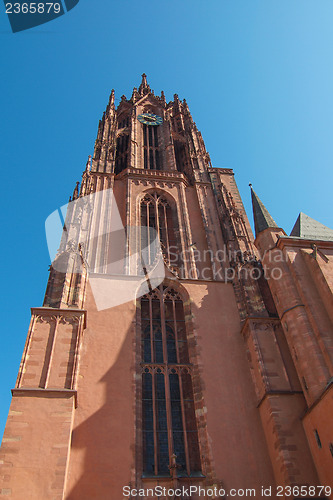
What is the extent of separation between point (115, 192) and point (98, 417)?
1208 centimetres

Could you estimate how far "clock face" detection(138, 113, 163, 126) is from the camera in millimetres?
28205

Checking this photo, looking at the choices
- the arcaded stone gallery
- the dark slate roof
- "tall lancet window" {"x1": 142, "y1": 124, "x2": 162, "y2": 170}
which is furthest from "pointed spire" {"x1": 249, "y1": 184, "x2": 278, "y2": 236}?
"tall lancet window" {"x1": 142, "y1": 124, "x2": 162, "y2": 170}

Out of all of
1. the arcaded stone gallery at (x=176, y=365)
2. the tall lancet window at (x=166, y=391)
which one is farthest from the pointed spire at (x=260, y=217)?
the tall lancet window at (x=166, y=391)

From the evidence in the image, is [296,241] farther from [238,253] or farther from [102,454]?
[102,454]

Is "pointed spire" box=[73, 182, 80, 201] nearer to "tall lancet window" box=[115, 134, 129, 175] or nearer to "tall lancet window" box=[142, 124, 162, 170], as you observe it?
"tall lancet window" box=[115, 134, 129, 175]

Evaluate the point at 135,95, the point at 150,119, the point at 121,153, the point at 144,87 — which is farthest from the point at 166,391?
the point at 144,87

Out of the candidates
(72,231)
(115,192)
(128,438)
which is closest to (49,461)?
(128,438)

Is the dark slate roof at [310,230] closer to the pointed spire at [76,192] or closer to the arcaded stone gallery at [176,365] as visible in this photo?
the arcaded stone gallery at [176,365]

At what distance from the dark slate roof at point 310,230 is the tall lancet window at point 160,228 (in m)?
5.03

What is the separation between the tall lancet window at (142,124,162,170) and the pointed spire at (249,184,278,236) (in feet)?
25.1

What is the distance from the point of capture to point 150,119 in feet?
94.3

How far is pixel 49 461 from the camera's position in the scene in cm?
987

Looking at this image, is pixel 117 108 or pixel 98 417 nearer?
pixel 98 417

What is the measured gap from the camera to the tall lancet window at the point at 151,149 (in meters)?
24.5
